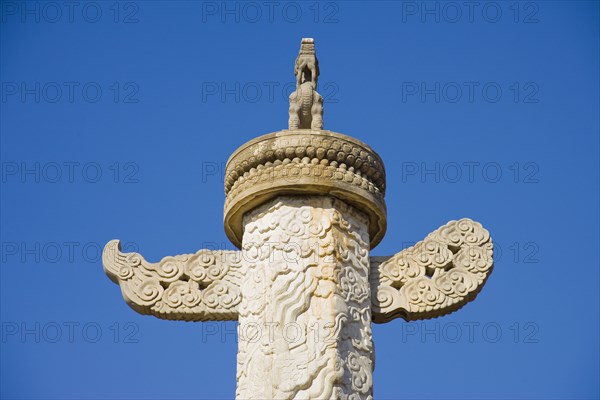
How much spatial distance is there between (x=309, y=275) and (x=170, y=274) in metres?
1.20

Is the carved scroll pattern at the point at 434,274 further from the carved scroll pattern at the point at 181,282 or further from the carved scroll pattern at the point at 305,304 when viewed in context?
the carved scroll pattern at the point at 181,282

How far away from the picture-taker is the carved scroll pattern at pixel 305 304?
6.53 m

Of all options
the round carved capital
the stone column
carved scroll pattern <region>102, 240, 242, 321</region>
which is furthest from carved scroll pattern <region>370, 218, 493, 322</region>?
carved scroll pattern <region>102, 240, 242, 321</region>

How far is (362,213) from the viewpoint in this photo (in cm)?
739

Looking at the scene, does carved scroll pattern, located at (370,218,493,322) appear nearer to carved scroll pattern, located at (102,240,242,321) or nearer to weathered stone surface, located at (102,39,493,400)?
weathered stone surface, located at (102,39,493,400)

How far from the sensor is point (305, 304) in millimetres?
6770

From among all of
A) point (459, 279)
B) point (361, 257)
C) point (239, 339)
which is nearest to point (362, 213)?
point (361, 257)

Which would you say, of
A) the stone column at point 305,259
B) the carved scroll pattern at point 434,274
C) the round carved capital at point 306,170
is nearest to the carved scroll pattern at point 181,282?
the stone column at point 305,259

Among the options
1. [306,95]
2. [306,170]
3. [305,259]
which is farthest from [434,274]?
[306,95]

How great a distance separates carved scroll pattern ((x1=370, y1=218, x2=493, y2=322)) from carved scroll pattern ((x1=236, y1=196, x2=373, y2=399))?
9.0 inches

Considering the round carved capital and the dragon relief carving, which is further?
the dragon relief carving

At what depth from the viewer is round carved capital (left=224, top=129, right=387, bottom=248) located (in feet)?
23.5

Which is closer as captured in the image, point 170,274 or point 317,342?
point 317,342

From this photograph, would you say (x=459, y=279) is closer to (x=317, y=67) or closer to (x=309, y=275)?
(x=309, y=275)
